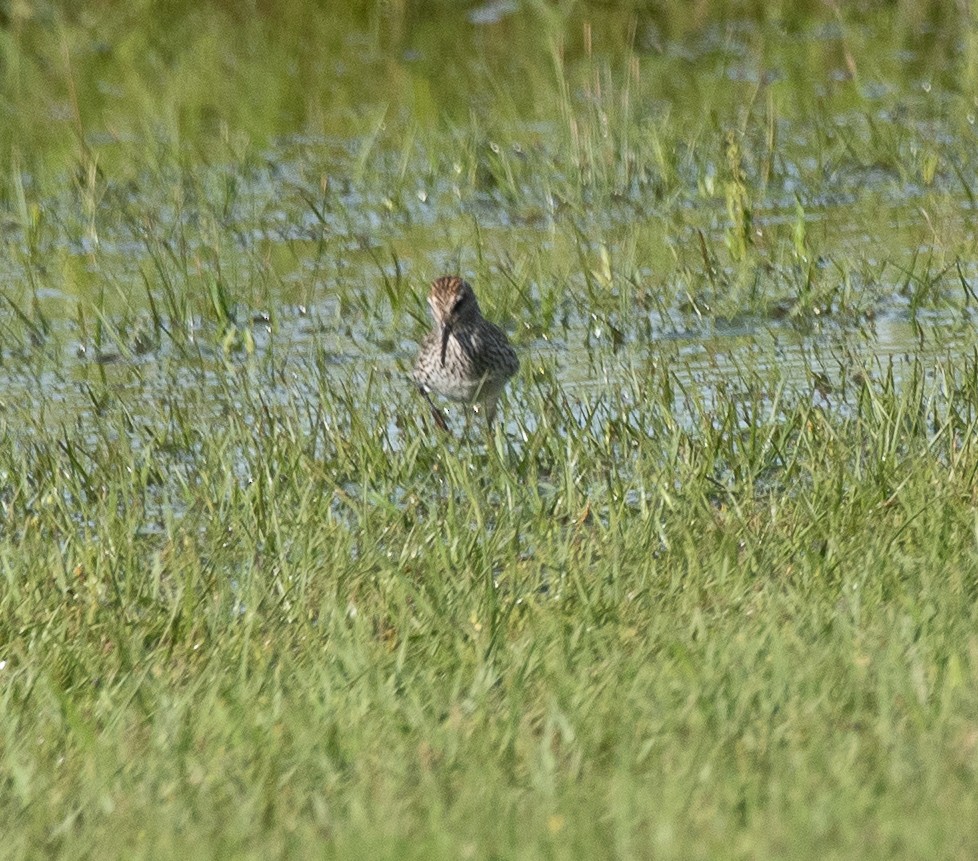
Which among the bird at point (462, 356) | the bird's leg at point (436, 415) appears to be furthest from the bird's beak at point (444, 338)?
the bird's leg at point (436, 415)

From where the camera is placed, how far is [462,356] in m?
8.15

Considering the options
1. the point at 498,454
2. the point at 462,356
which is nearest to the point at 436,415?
the point at 462,356

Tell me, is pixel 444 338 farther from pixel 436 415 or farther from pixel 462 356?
pixel 436 415

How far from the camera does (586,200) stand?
11.4 m

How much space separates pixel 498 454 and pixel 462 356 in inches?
41.8

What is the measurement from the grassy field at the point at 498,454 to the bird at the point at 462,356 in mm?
148

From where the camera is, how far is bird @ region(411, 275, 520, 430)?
8.14 m

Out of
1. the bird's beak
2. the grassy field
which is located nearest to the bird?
the bird's beak

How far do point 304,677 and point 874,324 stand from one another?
498 cm

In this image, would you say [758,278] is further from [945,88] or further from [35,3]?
[35,3]

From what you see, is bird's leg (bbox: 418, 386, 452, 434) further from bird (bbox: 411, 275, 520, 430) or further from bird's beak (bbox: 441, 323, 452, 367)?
bird's beak (bbox: 441, 323, 452, 367)

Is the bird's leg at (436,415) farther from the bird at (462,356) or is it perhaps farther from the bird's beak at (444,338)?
the bird's beak at (444,338)

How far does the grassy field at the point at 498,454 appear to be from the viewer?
4.29m

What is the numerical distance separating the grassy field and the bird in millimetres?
148
